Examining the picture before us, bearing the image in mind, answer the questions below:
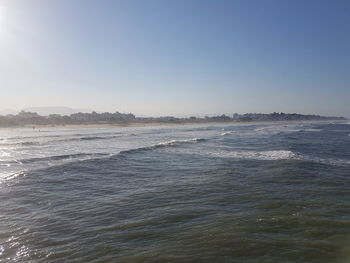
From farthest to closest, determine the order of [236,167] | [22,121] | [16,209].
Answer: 1. [22,121]
2. [236,167]
3. [16,209]

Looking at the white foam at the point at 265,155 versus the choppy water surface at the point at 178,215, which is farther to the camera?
the white foam at the point at 265,155

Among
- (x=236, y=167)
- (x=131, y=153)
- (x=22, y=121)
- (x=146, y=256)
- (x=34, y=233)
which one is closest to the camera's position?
(x=146, y=256)

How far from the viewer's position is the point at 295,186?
13.2 m

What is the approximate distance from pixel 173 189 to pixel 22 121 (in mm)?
84985

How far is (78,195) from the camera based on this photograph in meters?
12.6

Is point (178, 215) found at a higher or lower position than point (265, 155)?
lower

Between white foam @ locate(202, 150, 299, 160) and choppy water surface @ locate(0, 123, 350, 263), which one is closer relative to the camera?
choppy water surface @ locate(0, 123, 350, 263)

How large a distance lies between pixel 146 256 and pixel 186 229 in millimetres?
1802

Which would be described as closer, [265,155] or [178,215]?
[178,215]

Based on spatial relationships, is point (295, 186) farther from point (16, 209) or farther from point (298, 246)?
point (16, 209)

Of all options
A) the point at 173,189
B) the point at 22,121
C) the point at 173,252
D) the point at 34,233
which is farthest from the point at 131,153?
the point at 22,121

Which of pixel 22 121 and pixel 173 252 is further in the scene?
pixel 22 121

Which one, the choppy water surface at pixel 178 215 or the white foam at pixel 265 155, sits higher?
the white foam at pixel 265 155

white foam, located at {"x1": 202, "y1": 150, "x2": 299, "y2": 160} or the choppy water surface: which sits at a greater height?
white foam, located at {"x1": 202, "y1": 150, "x2": 299, "y2": 160}
